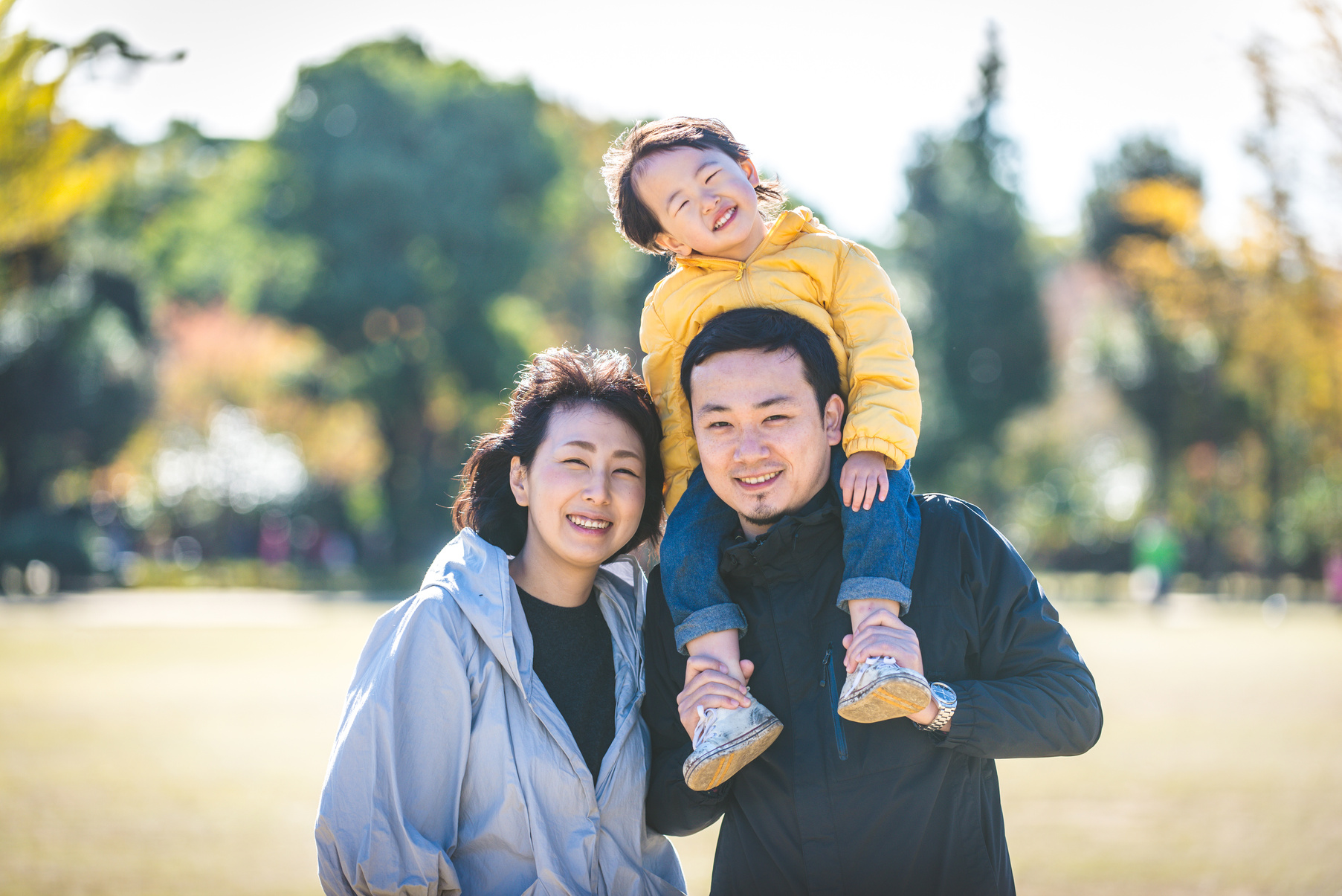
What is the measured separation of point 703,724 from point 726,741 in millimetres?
90

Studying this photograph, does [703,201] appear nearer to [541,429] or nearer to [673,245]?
[673,245]

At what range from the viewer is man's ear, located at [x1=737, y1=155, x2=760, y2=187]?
3850 mm

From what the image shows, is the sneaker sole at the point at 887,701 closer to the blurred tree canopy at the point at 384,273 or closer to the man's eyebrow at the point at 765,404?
the man's eyebrow at the point at 765,404

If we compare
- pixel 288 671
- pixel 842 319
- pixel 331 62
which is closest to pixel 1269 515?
pixel 288 671

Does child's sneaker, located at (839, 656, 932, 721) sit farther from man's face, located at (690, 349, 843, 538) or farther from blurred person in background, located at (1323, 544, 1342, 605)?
blurred person in background, located at (1323, 544, 1342, 605)

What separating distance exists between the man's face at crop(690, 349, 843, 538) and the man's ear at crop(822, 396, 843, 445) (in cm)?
6

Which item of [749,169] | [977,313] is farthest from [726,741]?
[977,313]

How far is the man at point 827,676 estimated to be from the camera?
8.87 ft

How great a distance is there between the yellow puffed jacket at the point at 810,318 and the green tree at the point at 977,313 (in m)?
33.8

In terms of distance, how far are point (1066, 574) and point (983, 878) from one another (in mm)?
37083

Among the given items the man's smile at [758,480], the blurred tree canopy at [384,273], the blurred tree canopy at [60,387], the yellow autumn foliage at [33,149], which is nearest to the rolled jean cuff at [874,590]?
the man's smile at [758,480]

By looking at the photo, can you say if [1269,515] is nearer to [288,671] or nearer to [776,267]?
[288,671]

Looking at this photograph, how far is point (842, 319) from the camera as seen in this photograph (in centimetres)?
327

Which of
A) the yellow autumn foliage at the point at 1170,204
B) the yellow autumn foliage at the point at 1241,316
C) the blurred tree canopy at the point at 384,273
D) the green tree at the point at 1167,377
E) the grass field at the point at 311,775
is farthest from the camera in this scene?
the green tree at the point at 1167,377
